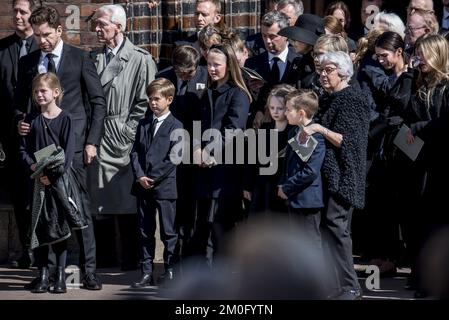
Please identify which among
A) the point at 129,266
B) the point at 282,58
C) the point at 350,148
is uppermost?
the point at 282,58

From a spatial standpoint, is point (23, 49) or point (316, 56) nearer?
point (316, 56)

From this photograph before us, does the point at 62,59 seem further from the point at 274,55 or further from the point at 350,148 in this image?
the point at 350,148

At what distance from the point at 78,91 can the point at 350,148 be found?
2.23m

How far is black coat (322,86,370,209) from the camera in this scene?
8633mm

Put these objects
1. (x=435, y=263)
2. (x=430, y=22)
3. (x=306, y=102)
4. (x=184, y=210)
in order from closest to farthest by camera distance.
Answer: (x=306, y=102), (x=435, y=263), (x=184, y=210), (x=430, y=22)

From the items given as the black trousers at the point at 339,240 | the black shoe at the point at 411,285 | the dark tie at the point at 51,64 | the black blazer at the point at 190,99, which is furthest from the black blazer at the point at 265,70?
the black shoe at the point at 411,285

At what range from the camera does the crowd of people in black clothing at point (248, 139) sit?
28.5ft

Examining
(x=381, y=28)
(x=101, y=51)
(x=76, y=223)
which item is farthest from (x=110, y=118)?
(x=381, y=28)

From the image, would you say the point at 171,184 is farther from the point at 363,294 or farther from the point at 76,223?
the point at 363,294

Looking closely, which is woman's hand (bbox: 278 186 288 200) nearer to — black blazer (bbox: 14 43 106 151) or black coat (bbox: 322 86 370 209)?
black coat (bbox: 322 86 370 209)

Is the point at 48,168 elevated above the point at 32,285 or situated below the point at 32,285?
above

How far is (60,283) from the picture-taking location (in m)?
9.19

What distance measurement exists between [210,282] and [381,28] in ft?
11.1

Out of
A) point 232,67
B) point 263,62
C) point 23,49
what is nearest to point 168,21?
point 23,49
